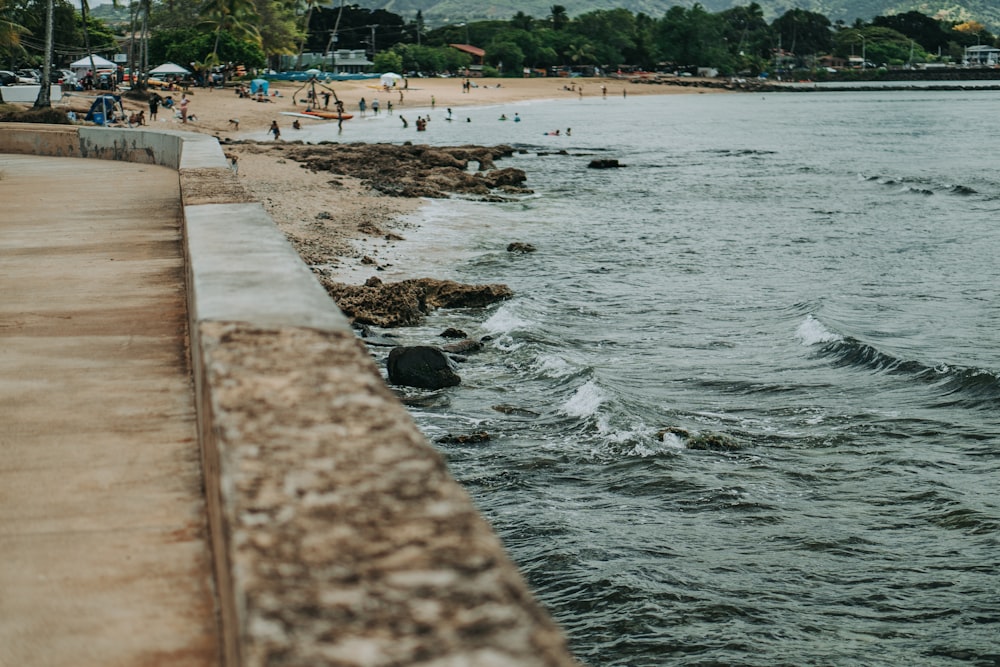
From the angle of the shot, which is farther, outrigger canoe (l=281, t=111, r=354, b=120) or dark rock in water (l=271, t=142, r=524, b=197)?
outrigger canoe (l=281, t=111, r=354, b=120)

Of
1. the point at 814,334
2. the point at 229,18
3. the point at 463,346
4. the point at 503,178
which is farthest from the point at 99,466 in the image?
the point at 229,18

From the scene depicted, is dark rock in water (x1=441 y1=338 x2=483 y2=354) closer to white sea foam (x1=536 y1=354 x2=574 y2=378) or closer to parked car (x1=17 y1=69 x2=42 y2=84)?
white sea foam (x1=536 y1=354 x2=574 y2=378)

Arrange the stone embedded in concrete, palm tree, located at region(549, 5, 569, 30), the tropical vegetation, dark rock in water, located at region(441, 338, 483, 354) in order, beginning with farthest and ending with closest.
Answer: palm tree, located at region(549, 5, 569, 30) < the tropical vegetation < dark rock in water, located at region(441, 338, 483, 354) < the stone embedded in concrete

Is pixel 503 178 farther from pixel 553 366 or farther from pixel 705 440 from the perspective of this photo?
pixel 705 440

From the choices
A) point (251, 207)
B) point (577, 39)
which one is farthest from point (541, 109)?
point (251, 207)

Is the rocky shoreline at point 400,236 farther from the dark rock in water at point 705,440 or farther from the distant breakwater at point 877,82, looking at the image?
the distant breakwater at point 877,82

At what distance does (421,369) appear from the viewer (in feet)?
36.4

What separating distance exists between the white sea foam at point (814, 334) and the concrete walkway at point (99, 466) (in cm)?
883

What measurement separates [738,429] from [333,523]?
854cm

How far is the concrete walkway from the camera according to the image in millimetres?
2662

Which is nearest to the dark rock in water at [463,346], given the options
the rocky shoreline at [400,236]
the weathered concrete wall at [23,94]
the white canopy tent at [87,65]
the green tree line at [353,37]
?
the rocky shoreline at [400,236]

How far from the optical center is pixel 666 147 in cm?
5747

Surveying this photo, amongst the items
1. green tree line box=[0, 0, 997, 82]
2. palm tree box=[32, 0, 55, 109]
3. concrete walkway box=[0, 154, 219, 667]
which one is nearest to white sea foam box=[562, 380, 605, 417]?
concrete walkway box=[0, 154, 219, 667]

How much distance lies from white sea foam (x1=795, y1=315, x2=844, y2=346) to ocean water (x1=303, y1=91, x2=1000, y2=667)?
0.06 meters
